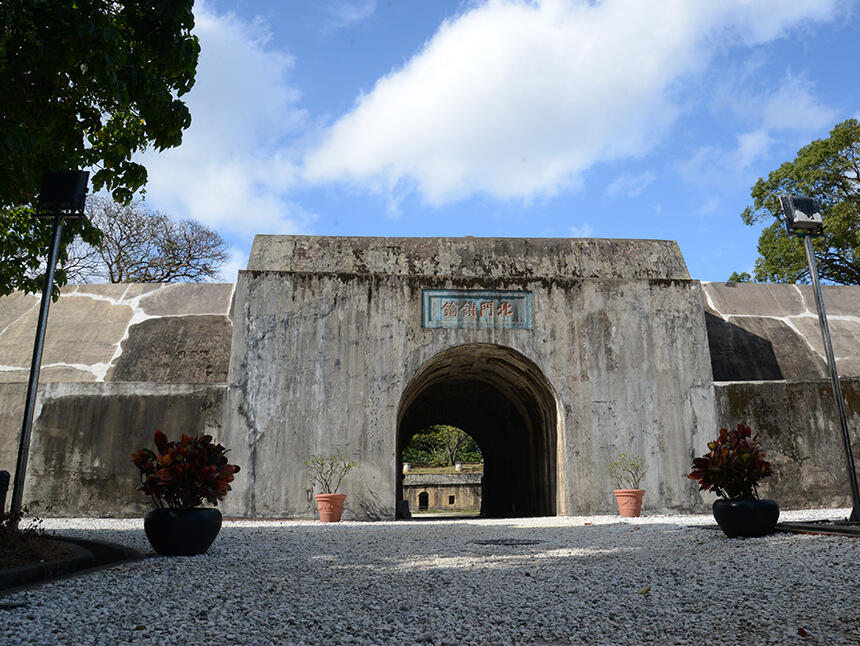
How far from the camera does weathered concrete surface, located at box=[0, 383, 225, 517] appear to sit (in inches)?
436

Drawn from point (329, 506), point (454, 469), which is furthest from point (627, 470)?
point (454, 469)

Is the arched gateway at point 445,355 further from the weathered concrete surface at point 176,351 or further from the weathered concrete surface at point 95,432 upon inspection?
the weathered concrete surface at point 176,351

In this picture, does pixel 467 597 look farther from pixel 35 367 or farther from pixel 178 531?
pixel 35 367

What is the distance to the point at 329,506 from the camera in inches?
418

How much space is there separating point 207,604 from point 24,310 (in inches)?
550

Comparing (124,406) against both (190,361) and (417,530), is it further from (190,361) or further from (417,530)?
(417,530)

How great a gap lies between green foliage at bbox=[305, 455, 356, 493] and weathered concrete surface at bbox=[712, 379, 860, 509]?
6739 millimetres

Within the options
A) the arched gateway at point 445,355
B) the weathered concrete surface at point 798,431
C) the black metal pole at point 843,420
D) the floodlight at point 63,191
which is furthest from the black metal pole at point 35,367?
the weathered concrete surface at point 798,431

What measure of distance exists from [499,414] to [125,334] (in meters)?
9.60

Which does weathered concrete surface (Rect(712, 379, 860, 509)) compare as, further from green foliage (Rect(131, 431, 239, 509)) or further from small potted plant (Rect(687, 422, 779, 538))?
green foliage (Rect(131, 431, 239, 509))

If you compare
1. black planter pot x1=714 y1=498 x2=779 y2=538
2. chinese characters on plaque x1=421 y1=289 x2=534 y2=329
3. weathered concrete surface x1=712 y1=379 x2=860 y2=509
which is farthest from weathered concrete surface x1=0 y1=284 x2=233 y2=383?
weathered concrete surface x1=712 y1=379 x2=860 y2=509

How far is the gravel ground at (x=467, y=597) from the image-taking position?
3.27m

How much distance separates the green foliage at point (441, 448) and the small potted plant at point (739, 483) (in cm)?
3680

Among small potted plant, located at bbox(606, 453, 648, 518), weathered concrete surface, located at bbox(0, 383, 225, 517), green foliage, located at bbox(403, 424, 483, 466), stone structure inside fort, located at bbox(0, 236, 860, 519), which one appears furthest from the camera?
green foliage, located at bbox(403, 424, 483, 466)
